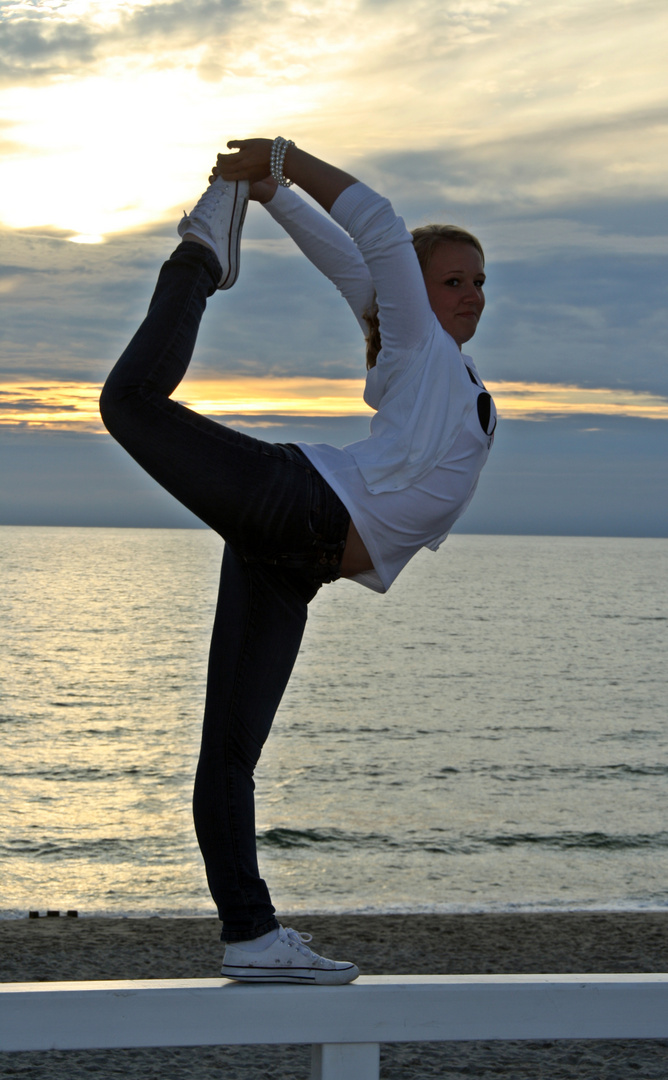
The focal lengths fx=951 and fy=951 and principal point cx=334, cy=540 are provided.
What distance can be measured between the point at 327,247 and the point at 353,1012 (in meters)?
1.91

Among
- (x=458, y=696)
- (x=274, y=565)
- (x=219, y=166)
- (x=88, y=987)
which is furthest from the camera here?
(x=458, y=696)

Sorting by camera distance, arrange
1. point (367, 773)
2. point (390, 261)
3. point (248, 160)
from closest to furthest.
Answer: point (390, 261) → point (248, 160) → point (367, 773)

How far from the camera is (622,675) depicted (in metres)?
A: 47.4

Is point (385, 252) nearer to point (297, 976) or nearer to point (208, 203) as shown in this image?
point (208, 203)

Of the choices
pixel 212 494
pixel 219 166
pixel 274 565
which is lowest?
pixel 274 565

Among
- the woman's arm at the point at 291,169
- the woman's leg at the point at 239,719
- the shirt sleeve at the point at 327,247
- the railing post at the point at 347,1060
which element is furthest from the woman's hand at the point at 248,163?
the railing post at the point at 347,1060

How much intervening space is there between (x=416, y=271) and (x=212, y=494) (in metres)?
0.68

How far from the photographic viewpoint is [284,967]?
214cm

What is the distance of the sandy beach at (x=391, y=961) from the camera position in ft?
15.4

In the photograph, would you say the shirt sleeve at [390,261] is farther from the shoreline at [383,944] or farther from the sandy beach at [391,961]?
the shoreline at [383,944]

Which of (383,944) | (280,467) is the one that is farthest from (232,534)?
(383,944)

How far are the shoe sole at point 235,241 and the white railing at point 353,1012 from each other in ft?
5.23

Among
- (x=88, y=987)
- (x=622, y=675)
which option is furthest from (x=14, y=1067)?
(x=622, y=675)

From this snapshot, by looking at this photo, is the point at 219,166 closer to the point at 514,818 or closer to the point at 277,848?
the point at 277,848
